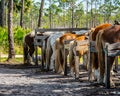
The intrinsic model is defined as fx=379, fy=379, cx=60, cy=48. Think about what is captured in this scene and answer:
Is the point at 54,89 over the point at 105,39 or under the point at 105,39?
under

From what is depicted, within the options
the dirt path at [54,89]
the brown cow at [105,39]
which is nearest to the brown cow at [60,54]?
the dirt path at [54,89]

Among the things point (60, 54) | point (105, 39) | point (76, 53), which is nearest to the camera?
point (105, 39)

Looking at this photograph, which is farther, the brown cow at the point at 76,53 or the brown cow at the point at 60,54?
the brown cow at the point at 60,54

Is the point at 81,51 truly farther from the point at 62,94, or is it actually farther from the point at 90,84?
the point at 62,94

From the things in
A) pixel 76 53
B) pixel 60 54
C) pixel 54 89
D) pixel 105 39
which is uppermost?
pixel 105 39

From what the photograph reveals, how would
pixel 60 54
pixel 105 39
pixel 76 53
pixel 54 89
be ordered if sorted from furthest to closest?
pixel 60 54 → pixel 76 53 → pixel 105 39 → pixel 54 89

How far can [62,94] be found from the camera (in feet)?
28.5

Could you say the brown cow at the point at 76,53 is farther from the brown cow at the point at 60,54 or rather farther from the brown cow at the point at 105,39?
the brown cow at the point at 105,39

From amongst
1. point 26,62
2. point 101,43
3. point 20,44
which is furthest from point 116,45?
point 20,44

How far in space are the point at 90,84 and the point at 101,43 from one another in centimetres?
122

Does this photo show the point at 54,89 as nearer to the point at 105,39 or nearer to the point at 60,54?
the point at 105,39

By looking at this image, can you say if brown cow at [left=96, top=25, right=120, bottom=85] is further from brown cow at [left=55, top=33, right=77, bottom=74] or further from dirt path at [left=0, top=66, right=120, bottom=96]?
brown cow at [left=55, top=33, right=77, bottom=74]

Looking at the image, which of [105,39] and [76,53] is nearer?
[105,39]

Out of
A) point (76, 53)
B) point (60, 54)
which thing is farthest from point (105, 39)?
point (60, 54)
